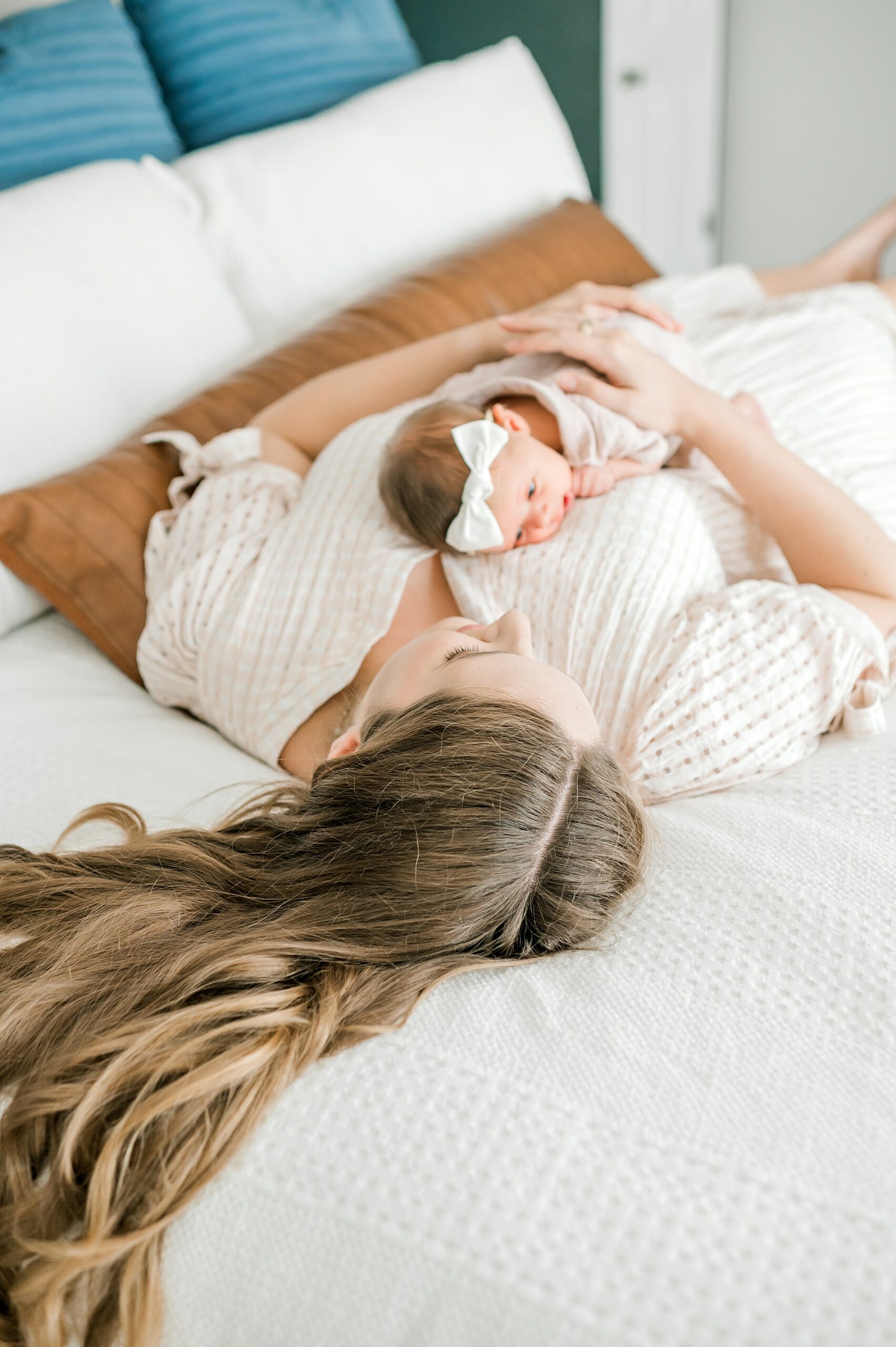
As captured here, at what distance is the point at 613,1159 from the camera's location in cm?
59

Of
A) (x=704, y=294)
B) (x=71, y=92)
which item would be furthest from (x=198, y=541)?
(x=704, y=294)

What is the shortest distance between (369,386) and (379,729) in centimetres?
77

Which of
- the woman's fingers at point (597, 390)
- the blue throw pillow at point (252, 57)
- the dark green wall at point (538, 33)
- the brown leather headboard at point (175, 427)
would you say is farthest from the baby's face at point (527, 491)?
the dark green wall at point (538, 33)

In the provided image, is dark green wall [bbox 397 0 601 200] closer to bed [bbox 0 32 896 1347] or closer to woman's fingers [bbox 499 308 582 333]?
woman's fingers [bbox 499 308 582 333]

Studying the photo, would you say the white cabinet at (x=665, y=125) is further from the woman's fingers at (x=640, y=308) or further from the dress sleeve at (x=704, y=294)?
the woman's fingers at (x=640, y=308)

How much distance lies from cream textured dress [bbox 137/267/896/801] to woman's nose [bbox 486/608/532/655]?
16 centimetres

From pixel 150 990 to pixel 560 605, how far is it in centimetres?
61

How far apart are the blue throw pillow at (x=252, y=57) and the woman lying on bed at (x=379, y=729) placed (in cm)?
88

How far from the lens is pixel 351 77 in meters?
2.21

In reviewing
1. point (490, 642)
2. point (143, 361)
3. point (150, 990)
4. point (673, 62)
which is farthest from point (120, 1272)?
point (673, 62)

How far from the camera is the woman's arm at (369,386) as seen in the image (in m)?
1.45

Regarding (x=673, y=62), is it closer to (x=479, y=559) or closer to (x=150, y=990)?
(x=479, y=559)

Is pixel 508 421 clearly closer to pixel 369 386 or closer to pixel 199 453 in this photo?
pixel 369 386

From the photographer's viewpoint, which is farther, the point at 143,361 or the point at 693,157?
the point at 693,157
